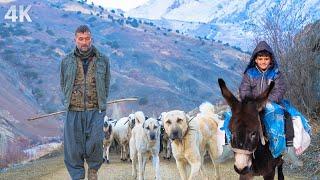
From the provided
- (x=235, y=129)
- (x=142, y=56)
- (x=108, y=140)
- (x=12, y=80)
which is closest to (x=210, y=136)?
(x=235, y=129)

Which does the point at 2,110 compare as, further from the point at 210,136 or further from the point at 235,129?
the point at 235,129

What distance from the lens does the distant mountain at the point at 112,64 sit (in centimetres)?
7738

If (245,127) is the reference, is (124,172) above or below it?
below

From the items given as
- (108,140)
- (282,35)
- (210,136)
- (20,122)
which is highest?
(282,35)

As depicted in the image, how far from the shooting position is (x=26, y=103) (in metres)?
80.6

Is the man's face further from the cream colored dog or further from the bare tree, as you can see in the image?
the bare tree

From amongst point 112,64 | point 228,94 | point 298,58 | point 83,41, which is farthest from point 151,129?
point 112,64

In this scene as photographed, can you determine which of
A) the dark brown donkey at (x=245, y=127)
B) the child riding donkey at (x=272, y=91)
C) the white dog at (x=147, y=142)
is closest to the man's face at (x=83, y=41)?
the child riding donkey at (x=272, y=91)

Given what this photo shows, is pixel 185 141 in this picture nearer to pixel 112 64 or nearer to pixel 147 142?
pixel 147 142

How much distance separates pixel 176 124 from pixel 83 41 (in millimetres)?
3557

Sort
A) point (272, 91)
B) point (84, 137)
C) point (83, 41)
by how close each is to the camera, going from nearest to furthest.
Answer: point (272, 91) → point (83, 41) → point (84, 137)

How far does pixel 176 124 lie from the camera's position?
1086 centimetres

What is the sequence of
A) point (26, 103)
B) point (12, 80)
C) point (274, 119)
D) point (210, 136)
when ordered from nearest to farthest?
point (274, 119), point (210, 136), point (26, 103), point (12, 80)

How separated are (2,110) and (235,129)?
237ft
